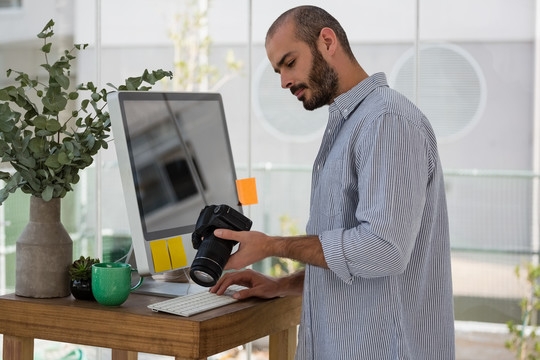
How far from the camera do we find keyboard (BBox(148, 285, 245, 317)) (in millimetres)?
1836

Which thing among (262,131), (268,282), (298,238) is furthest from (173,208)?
(262,131)

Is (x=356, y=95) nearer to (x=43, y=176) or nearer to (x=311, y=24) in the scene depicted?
(x=311, y=24)

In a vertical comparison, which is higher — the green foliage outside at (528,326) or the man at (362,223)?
the man at (362,223)

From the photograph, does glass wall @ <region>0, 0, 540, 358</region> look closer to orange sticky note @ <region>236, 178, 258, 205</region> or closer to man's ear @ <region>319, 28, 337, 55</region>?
orange sticky note @ <region>236, 178, 258, 205</region>

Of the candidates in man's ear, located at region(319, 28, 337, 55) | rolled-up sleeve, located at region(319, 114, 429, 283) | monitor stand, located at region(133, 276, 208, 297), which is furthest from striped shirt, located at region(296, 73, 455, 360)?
monitor stand, located at region(133, 276, 208, 297)

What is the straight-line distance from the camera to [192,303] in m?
1.91

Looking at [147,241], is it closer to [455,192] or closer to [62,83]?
[62,83]

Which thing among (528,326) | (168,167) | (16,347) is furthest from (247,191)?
(528,326)

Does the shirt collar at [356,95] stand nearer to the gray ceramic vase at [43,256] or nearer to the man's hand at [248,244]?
the man's hand at [248,244]

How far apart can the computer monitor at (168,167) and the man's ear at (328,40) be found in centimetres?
45

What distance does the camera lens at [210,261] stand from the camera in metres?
1.76

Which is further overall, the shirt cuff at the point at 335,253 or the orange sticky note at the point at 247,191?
the orange sticky note at the point at 247,191

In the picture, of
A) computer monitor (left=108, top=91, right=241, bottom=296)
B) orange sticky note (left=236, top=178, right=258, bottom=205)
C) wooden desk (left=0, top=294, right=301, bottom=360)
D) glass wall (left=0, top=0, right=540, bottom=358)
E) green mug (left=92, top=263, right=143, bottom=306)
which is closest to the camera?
wooden desk (left=0, top=294, right=301, bottom=360)

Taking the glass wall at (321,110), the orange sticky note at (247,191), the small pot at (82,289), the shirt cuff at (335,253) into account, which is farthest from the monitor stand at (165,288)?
the glass wall at (321,110)
